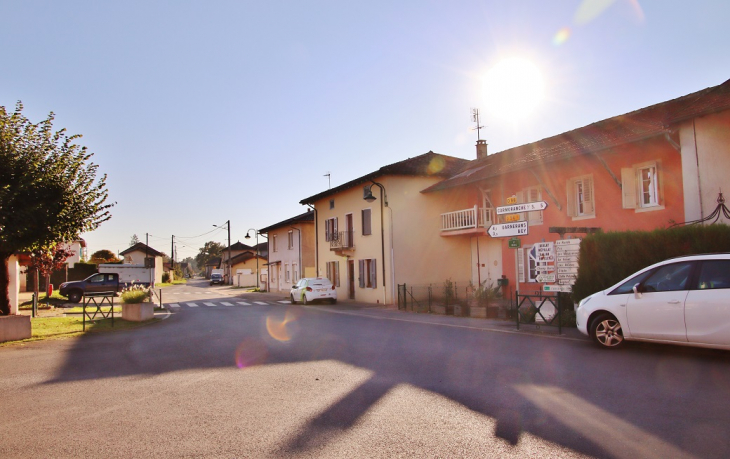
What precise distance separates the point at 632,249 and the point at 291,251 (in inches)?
1166

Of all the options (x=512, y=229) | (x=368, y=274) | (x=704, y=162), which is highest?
(x=704, y=162)

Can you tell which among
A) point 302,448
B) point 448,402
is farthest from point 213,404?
point 448,402

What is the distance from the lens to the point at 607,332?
359 inches

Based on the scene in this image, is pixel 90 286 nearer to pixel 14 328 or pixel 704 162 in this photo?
pixel 14 328

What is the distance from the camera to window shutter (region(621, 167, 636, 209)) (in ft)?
53.3

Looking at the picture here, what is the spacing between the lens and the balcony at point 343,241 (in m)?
28.1

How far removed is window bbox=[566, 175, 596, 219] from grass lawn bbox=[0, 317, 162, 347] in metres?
15.8

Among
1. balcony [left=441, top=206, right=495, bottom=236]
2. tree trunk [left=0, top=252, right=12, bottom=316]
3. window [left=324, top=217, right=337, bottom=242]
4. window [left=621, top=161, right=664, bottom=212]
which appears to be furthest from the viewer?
window [left=324, top=217, right=337, bottom=242]

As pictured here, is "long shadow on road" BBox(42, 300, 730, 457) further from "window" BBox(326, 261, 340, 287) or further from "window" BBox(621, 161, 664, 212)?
"window" BBox(326, 261, 340, 287)

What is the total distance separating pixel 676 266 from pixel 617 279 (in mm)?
3594

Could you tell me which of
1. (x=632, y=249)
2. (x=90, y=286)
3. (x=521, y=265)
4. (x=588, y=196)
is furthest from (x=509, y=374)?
(x=90, y=286)

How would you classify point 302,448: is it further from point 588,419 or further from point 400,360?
point 400,360

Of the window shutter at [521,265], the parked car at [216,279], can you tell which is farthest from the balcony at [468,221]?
the parked car at [216,279]

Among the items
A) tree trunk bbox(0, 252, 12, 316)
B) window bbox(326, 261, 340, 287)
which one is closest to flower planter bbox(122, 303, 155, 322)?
tree trunk bbox(0, 252, 12, 316)
